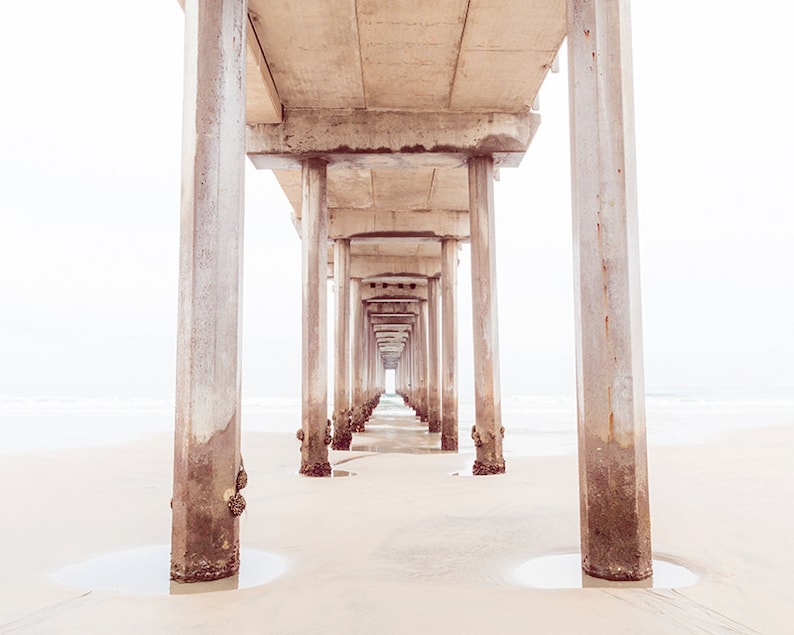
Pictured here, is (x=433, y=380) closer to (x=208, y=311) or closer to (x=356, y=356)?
(x=356, y=356)

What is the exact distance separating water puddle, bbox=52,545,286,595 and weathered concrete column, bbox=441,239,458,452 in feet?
28.3

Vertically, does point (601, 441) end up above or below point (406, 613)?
above

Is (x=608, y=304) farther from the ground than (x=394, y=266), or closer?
closer

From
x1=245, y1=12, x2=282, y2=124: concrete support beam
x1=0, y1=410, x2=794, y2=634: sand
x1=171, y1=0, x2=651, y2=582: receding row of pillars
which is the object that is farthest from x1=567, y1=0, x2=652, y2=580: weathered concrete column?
x1=245, y1=12, x2=282, y2=124: concrete support beam

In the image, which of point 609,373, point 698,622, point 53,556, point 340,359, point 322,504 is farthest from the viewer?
point 340,359

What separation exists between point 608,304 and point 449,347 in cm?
1043

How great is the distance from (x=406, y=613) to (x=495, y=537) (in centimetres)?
192

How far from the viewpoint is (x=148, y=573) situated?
3877 mm

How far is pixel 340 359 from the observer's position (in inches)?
569

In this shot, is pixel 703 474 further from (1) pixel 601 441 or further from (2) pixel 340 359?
(2) pixel 340 359

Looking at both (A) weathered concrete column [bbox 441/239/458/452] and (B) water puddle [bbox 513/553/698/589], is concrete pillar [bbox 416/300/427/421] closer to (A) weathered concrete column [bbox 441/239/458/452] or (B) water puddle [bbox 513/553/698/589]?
(A) weathered concrete column [bbox 441/239/458/452]

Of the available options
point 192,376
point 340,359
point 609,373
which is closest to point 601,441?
point 609,373

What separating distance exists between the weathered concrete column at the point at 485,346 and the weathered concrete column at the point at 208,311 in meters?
5.24

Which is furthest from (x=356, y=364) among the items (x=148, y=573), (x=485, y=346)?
(x=148, y=573)
